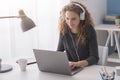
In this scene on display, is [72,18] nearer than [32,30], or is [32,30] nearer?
[72,18]

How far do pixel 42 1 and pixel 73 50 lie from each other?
87cm

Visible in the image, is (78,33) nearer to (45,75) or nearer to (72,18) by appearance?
(72,18)

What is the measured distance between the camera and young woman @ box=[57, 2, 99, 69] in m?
2.31

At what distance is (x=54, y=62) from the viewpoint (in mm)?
1919

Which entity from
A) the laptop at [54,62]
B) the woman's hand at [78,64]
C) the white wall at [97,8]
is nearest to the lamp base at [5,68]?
the laptop at [54,62]

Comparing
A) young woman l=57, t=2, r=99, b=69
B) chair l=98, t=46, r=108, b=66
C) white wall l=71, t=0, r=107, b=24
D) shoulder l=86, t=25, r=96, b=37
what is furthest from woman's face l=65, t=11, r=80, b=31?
Result: white wall l=71, t=0, r=107, b=24

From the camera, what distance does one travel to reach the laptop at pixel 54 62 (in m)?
1.87

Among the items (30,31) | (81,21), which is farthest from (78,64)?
(30,31)

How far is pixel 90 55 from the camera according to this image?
2303 millimetres

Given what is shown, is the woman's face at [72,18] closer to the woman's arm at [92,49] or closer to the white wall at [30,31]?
the woman's arm at [92,49]

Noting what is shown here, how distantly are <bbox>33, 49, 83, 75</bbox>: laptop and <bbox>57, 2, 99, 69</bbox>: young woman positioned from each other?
0.35m

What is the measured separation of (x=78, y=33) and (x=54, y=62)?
0.55m

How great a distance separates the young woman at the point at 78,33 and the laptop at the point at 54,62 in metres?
0.35

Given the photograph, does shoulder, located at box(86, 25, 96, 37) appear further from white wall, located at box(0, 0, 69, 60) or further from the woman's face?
white wall, located at box(0, 0, 69, 60)
